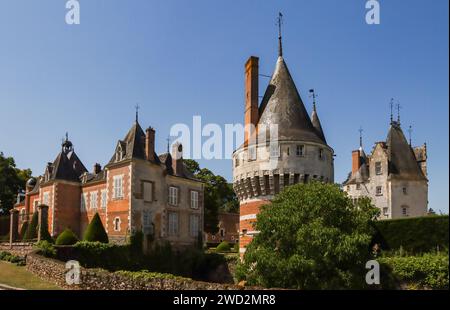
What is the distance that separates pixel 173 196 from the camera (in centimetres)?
→ 4222

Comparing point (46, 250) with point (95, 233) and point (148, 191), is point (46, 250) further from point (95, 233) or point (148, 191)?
point (148, 191)

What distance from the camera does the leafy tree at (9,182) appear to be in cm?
5753

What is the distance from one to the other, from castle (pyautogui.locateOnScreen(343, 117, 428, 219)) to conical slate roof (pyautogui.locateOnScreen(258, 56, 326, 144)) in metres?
12.7

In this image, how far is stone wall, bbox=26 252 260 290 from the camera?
1658cm

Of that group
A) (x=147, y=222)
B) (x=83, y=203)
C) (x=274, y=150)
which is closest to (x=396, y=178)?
(x=274, y=150)

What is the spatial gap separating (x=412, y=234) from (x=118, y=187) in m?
22.7

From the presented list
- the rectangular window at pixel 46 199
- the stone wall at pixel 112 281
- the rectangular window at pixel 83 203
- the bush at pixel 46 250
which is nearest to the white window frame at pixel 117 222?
the rectangular window at pixel 83 203

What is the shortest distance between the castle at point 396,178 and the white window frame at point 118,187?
20.5 m

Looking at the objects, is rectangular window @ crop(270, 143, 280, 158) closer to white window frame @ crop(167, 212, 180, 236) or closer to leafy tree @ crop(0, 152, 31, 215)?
white window frame @ crop(167, 212, 180, 236)

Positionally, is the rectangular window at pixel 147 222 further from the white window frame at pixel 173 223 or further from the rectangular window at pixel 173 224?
the rectangular window at pixel 173 224

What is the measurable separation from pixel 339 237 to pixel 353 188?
26.4m
